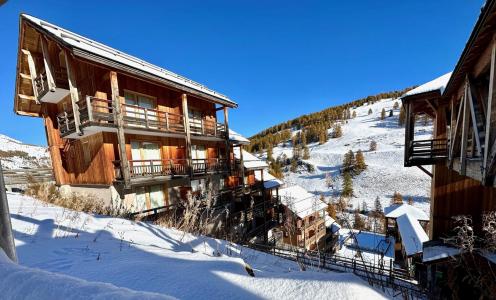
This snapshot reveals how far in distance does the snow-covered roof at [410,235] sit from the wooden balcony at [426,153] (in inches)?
138

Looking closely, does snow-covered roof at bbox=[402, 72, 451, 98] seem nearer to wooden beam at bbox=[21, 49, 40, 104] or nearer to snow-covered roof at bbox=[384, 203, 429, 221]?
snow-covered roof at bbox=[384, 203, 429, 221]

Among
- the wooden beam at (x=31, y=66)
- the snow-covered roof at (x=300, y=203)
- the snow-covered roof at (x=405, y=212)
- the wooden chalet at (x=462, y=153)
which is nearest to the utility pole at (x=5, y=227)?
the wooden chalet at (x=462, y=153)

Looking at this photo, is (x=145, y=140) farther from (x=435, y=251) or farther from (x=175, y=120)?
(x=435, y=251)

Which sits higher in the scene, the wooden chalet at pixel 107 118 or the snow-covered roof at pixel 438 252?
the wooden chalet at pixel 107 118

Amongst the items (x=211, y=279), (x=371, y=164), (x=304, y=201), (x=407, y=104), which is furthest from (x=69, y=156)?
(x=371, y=164)

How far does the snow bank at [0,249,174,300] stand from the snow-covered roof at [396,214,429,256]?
11449 mm

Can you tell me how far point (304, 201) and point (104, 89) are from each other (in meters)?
19.8

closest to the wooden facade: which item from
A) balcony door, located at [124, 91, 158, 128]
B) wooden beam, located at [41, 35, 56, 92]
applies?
balcony door, located at [124, 91, 158, 128]

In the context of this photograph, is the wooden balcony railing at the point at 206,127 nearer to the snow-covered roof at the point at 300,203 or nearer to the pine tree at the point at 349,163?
the snow-covered roof at the point at 300,203

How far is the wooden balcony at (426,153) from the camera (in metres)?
8.18

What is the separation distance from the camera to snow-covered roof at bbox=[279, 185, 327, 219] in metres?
19.3

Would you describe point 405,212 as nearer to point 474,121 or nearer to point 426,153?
point 426,153

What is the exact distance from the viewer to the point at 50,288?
1.26m

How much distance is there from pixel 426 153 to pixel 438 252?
3.71m
